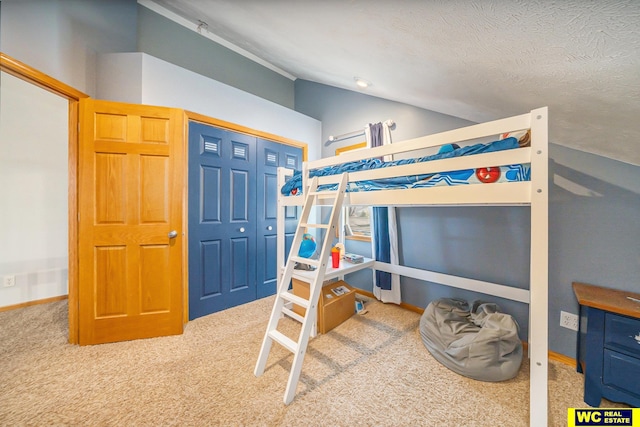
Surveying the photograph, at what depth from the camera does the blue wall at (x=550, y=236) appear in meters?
1.60

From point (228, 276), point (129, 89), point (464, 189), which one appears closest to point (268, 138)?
point (129, 89)

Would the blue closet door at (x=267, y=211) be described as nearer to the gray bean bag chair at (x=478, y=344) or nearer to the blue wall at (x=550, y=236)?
the blue wall at (x=550, y=236)

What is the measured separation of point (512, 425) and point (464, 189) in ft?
4.30

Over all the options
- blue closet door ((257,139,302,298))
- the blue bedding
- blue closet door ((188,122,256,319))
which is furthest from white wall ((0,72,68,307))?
the blue bedding

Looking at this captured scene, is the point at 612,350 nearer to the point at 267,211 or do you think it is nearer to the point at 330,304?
the point at 330,304

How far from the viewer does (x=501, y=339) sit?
1.56m

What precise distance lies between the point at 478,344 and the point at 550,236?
3.48 feet

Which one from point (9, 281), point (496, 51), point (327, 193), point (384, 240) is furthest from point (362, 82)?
point (9, 281)

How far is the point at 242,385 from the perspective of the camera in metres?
1.53

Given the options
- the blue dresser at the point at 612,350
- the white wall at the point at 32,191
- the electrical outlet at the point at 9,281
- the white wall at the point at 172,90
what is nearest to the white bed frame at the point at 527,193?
the blue dresser at the point at 612,350

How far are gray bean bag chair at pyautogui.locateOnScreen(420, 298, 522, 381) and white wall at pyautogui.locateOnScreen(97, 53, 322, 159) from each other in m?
2.90

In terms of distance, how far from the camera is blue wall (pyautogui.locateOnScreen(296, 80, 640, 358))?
160 centimetres

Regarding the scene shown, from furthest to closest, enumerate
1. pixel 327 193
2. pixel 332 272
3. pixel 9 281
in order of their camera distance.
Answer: pixel 9 281
pixel 332 272
pixel 327 193

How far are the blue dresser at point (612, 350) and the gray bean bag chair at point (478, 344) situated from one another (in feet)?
1.12
